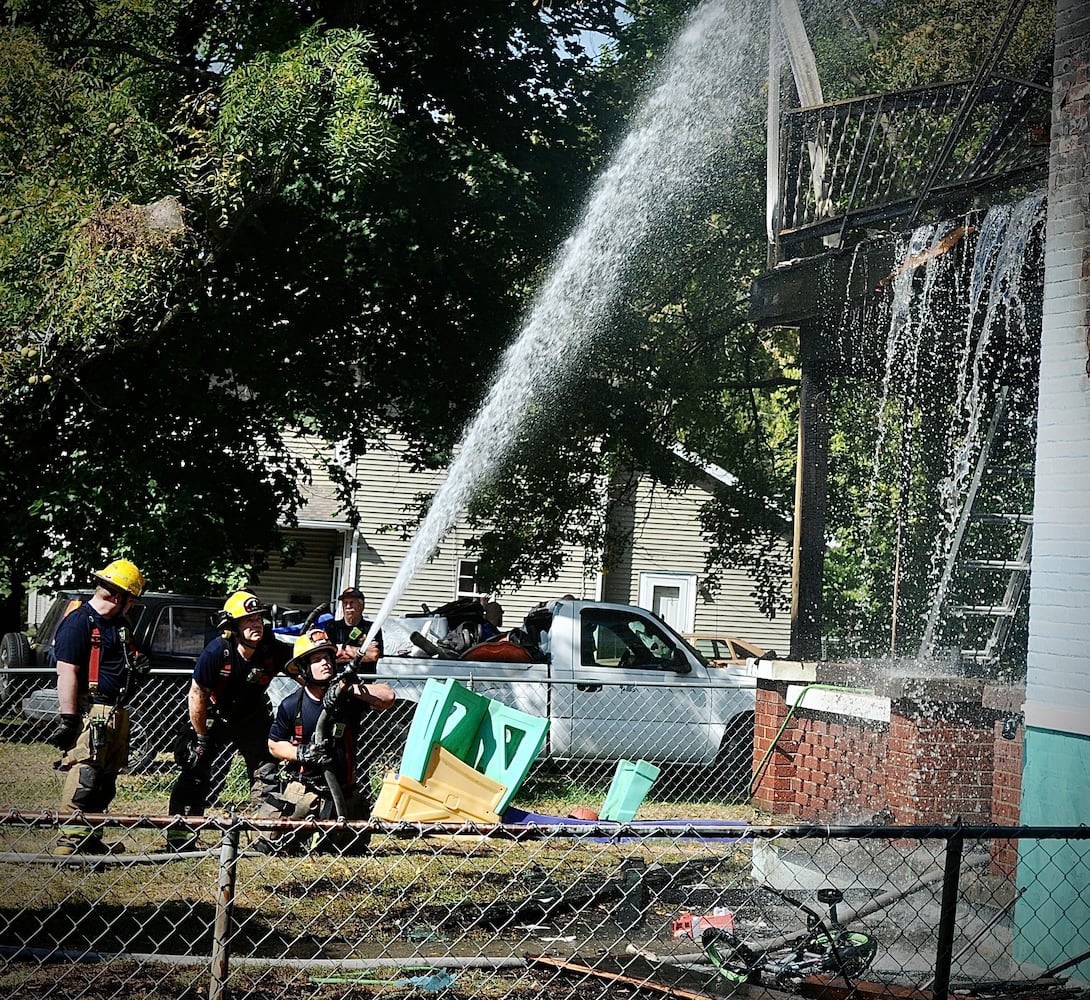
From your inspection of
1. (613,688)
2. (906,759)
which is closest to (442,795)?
(906,759)

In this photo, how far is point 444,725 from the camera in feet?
26.6

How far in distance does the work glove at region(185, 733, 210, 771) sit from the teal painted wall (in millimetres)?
4679

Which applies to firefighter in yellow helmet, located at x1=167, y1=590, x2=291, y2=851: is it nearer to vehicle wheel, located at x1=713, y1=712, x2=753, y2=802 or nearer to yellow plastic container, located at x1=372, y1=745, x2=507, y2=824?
yellow plastic container, located at x1=372, y1=745, x2=507, y2=824

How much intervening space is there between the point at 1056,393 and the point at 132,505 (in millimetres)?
9273

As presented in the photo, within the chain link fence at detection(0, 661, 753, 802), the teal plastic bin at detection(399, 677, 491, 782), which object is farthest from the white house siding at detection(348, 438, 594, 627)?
the teal plastic bin at detection(399, 677, 491, 782)

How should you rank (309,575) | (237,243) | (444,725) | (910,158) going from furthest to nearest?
1. (309,575)
2. (237,243)
3. (910,158)
4. (444,725)

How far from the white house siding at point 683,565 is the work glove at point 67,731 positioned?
19521 mm

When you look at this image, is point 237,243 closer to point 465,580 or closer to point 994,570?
point 994,570

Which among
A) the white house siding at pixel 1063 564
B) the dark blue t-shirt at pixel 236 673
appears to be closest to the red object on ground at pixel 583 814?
the dark blue t-shirt at pixel 236 673

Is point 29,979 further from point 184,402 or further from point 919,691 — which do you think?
point 184,402

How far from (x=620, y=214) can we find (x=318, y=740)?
10473 millimetres

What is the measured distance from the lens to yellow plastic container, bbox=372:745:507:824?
778 cm

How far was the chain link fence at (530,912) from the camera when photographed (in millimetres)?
Answer: 4430

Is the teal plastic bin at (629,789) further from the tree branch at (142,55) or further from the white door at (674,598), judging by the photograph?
the white door at (674,598)
